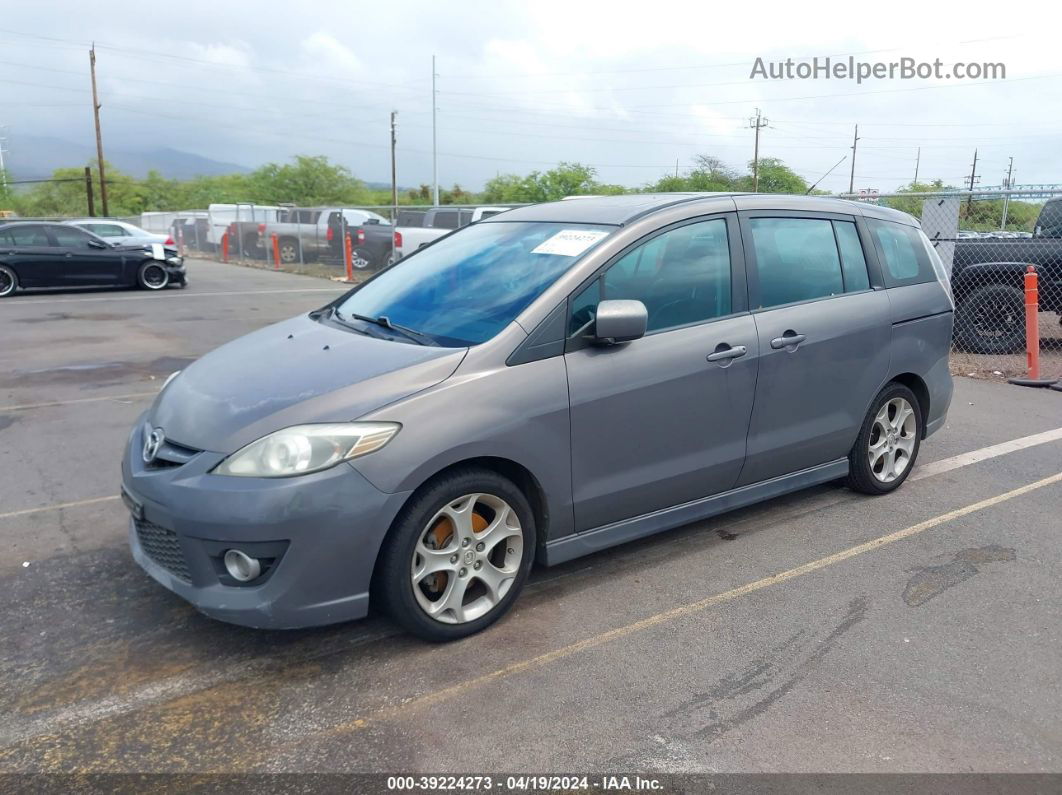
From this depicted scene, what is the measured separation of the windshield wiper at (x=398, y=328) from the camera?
3.80m

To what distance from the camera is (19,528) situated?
468cm

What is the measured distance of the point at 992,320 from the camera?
34.3 ft

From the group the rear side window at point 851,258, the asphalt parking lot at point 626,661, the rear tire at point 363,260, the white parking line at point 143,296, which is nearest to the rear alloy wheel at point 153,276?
the white parking line at point 143,296

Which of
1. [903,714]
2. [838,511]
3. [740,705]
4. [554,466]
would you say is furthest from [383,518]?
[838,511]

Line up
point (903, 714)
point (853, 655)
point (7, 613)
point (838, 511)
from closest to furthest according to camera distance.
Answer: point (903, 714)
point (853, 655)
point (7, 613)
point (838, 511)

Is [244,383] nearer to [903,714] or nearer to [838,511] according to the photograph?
[903,714]

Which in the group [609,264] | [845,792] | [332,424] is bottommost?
[845,792]

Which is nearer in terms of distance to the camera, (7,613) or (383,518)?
(383,518)

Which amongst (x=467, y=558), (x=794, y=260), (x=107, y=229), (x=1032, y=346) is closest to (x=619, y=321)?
(x=467, y=558)

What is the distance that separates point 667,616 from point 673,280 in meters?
1.57

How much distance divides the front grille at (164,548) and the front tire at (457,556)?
73 centimetres

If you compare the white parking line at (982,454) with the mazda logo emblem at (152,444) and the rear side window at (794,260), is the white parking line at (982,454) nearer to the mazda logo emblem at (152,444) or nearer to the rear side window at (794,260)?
the rear side window at (794,260)

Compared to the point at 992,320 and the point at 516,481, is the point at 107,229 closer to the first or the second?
the point at 992,320

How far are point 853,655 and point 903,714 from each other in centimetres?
41
